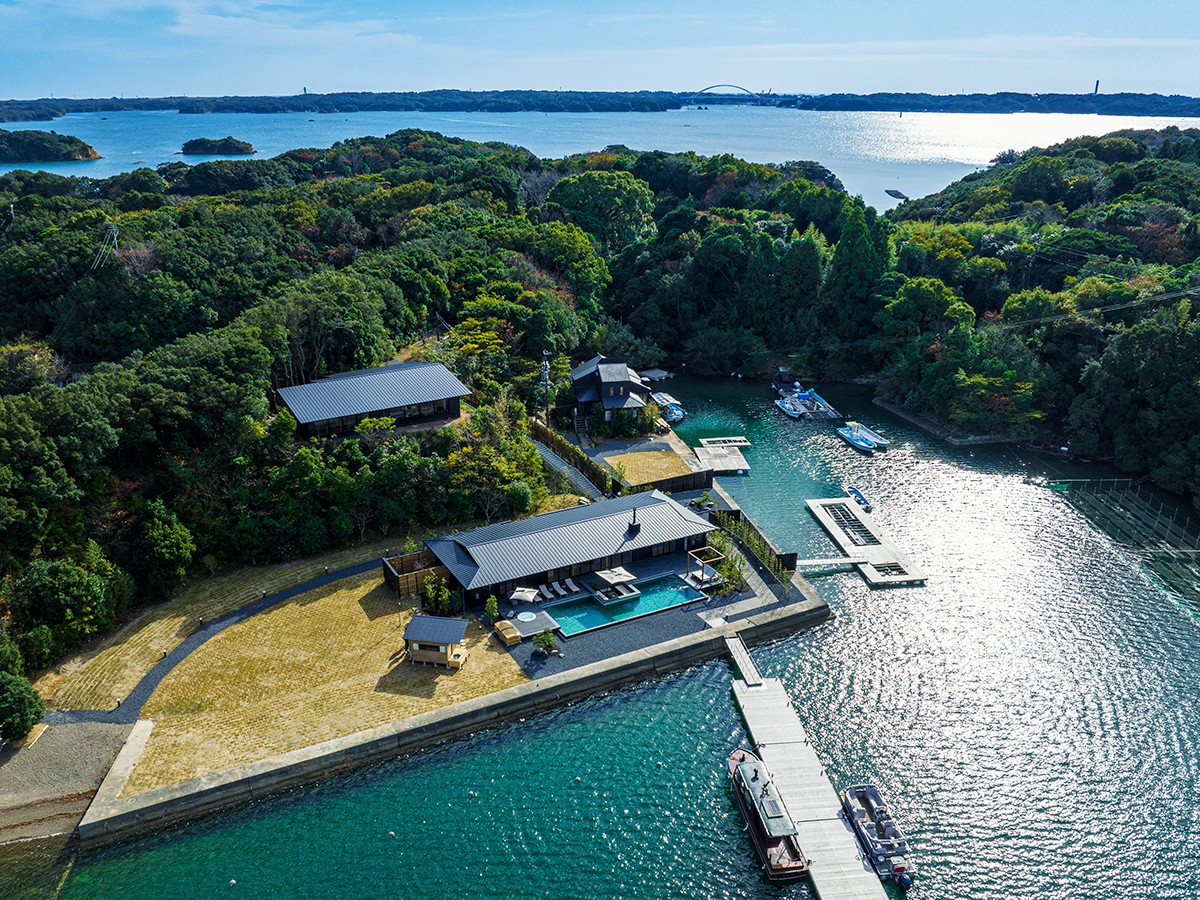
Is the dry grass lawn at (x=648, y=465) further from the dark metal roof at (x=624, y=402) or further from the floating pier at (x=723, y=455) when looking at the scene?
the dark metal roof at (x=624, y=402)

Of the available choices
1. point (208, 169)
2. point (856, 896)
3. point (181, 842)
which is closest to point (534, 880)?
point (856, 896)

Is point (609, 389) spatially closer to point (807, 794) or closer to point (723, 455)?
point (723, 455)

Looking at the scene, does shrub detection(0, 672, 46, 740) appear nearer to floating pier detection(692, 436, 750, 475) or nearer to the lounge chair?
the lounge chair

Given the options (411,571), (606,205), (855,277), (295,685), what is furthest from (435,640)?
(606,205)

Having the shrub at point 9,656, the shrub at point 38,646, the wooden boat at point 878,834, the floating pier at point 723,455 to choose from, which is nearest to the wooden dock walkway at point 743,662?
the wooden boat at point 878,834

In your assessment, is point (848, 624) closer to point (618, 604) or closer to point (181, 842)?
point (618, 604)
